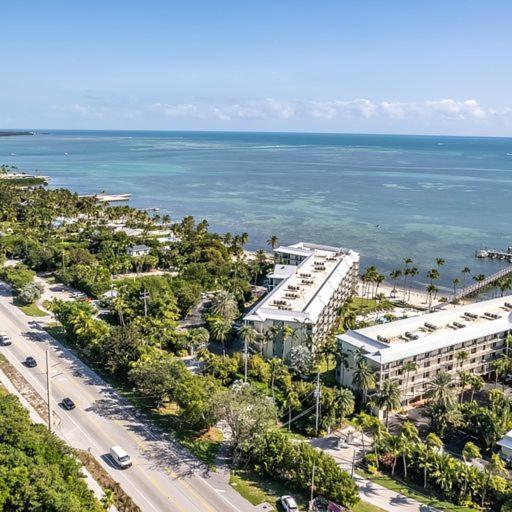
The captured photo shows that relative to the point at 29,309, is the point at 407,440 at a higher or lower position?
higher

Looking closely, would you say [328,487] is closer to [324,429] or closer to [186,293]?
[324,429]

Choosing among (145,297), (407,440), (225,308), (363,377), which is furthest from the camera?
(145,297)

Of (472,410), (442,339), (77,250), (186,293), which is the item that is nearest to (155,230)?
(77,250)

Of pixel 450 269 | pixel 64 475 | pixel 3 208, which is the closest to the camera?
pixel 64 475

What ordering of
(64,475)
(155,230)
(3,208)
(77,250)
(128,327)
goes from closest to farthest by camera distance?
(64,475)
(128,327)
(77,250)
(155,230)
(3,208)

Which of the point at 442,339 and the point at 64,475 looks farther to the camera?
the point at 442,339

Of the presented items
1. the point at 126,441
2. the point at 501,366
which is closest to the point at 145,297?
the point at 126,441

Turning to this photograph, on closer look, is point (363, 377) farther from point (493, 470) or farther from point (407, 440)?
point (493, 470)
